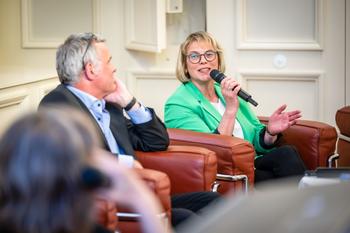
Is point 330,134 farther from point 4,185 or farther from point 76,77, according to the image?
point 4,185

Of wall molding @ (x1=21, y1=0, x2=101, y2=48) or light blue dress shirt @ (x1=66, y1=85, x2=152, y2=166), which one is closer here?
light blue dress shirt @ (x1=66, y1=85, x2=152, y2=166)

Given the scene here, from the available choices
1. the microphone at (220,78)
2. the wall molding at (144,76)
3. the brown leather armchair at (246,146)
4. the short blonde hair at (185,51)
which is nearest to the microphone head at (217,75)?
the microphone at (220,78)

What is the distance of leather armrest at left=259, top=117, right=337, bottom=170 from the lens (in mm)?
3451

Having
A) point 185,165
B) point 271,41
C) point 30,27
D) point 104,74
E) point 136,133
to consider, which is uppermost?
point 30,27

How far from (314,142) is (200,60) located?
0.61 metres

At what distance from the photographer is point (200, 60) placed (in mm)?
3441

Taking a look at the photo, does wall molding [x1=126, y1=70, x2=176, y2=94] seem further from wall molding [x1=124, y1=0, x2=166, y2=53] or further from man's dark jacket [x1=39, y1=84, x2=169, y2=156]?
man's dark jacket [x1=39, y1=84, x2=169, y2=156]

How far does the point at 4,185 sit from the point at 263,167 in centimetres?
232

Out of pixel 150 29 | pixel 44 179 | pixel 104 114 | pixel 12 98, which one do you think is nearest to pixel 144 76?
pixel 150 29

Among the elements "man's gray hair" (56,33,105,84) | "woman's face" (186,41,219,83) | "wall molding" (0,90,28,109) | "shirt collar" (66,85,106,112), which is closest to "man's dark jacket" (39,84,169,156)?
"shirt collar" (66,85,106,112)

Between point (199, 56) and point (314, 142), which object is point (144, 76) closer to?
point (199, 56)

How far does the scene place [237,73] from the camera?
14.7 feet

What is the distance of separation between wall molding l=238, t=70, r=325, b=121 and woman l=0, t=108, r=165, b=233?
3.26 metres

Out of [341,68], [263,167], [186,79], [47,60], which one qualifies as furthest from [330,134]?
[47,60]
